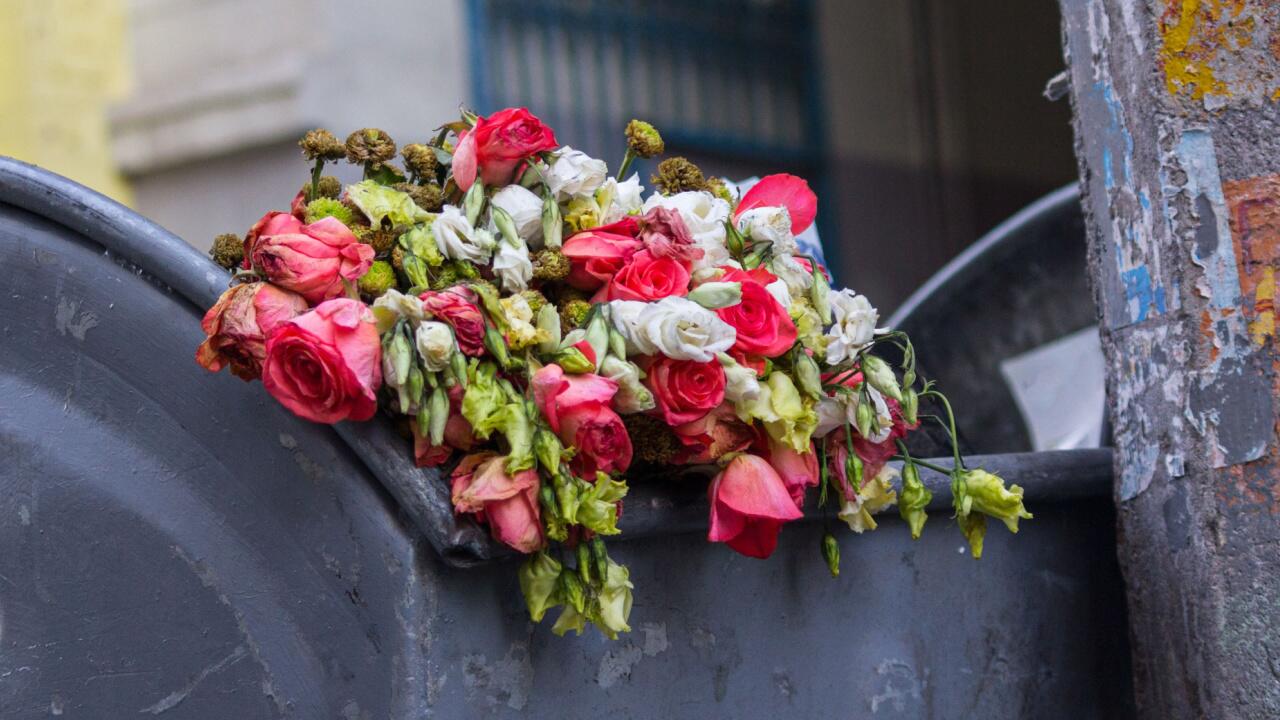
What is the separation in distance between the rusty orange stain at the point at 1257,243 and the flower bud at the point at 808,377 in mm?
534

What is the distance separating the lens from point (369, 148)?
128cm

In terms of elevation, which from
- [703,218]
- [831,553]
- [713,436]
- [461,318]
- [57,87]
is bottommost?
[831,553]

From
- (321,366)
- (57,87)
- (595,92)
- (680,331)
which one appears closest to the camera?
(321,366)

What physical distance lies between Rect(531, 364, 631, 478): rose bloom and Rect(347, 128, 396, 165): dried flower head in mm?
300

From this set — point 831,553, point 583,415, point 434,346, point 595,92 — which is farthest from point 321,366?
point 595,92

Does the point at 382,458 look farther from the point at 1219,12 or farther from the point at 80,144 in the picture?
the point at 80,144

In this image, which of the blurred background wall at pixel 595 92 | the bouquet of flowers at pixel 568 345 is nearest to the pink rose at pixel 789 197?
the bouquet of flowers at pixel 568 345

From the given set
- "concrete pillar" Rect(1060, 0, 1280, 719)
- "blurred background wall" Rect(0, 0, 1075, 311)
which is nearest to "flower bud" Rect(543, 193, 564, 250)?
"concrete pillar" Rect(1060, 0, 1280, 719)

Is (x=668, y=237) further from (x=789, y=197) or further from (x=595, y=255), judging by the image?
(x=789, y=197)

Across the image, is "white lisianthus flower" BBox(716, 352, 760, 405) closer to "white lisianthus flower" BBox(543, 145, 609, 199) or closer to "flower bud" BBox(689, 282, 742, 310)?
"flower bud" BBox(689, 282, 742, 310)

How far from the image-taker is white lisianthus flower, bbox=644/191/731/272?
129 centimetres

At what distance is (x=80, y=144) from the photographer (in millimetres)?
4445

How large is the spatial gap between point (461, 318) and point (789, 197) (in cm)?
47

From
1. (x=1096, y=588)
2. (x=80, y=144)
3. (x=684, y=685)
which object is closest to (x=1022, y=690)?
(x=1096, y=588)
